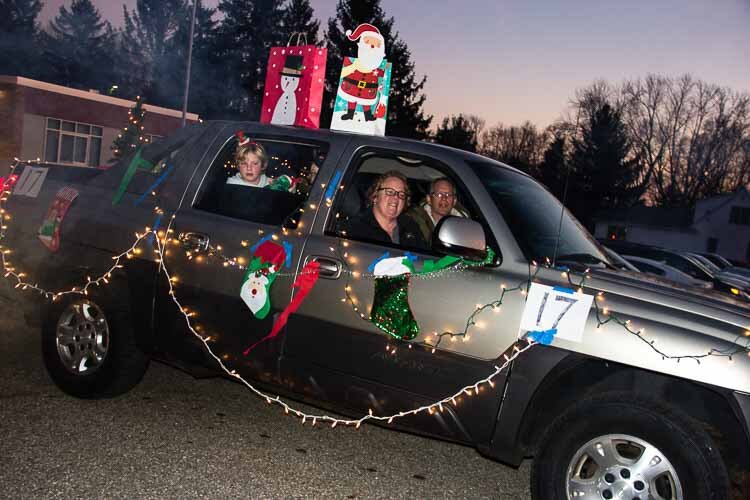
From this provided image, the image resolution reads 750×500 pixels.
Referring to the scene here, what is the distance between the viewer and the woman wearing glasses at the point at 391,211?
428cm

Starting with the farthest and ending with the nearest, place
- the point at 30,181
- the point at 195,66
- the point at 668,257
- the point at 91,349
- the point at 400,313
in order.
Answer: the point at 195,66 < the point at 668,257 < the point at 30,181 < the point at 91,349 < the point at 400,313

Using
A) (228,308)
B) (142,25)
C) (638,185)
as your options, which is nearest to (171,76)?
(142,25)

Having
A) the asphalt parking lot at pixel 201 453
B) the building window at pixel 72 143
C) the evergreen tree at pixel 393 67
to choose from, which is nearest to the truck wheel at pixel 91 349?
the asphalt parking lot at pixel 201 453

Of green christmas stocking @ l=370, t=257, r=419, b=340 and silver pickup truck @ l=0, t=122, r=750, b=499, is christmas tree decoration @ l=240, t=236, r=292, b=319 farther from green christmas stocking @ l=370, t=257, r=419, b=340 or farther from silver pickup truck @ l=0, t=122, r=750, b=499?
green christmas stocking @ l=370, t=257, r=419, b=340

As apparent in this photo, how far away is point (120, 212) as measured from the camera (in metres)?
4.72

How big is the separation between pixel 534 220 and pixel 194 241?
1983mm

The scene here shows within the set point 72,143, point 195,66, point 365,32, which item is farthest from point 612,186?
point 365,32

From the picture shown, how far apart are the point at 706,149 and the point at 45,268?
244 ft

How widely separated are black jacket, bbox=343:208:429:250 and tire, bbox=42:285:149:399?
5.37ft

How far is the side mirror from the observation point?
11.3ft

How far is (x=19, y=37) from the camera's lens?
51.3 m

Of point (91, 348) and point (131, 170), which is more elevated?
point (131, 170)

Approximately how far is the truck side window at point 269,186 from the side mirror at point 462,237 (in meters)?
0.98

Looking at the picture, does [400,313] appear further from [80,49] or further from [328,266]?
[80,49]
